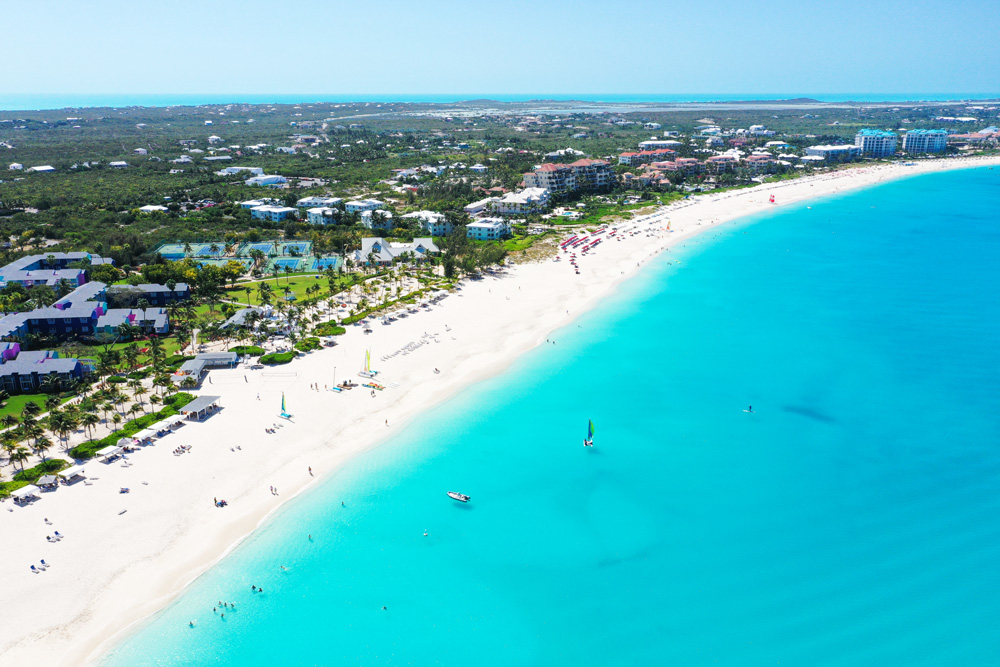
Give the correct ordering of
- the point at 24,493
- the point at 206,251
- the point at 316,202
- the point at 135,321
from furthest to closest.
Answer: the point at 316,202, the point at 206,251, the point at 135,321, the point at 24,493

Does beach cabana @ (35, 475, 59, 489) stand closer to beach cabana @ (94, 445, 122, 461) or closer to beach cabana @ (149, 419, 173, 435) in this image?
beach cabana @ (94, 445, 122, 461)

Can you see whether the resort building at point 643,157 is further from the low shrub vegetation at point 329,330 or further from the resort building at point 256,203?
the low shrub vegetation at point 329,330

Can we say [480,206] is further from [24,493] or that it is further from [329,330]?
[24,493]

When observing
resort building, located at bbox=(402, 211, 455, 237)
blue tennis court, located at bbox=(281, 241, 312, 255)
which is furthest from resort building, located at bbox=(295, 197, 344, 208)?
blue tennis court, located at bbox=(281, 241, 312, 255)

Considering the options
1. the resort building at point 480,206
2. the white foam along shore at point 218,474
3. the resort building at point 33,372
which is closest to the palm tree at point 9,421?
the resort building at point 33,372

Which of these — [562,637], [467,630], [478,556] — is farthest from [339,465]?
[562,637]

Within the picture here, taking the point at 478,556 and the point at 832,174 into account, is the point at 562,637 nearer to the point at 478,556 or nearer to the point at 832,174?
the point at 478,556

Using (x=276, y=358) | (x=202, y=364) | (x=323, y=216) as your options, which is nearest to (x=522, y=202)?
(x=323, y=216)
